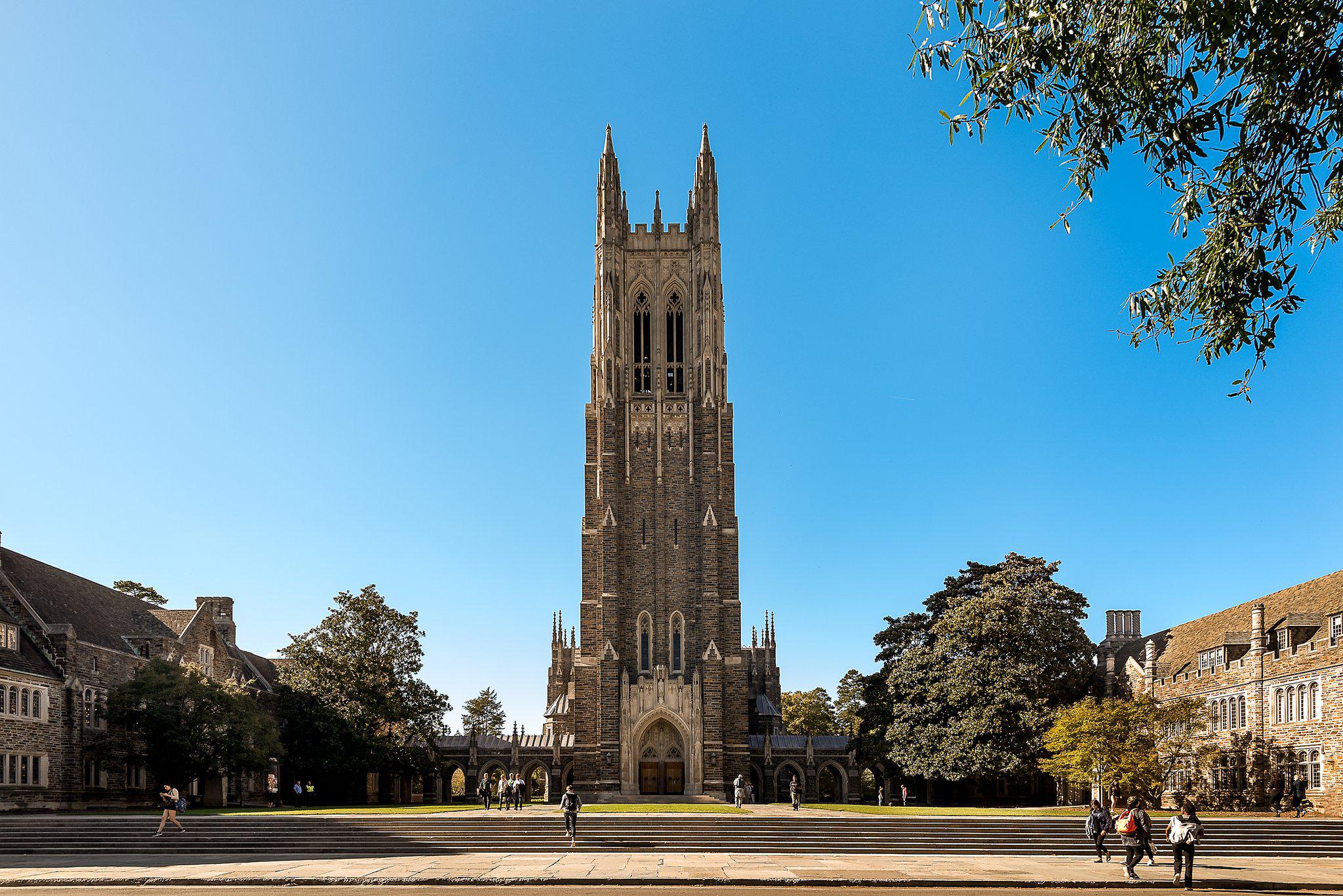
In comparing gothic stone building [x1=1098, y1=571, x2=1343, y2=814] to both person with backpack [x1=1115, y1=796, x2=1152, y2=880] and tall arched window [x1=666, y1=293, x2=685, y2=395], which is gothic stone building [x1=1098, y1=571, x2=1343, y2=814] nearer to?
person with backpack [x1=1115, y1=796, x2=1152, y2=880]

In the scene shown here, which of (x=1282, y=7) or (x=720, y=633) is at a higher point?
(x=1282, y=7)

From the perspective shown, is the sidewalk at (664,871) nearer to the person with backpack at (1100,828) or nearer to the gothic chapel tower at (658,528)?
the person with backpack at (1100,828)

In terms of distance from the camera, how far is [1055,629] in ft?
176

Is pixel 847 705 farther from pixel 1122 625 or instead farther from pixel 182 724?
pixel 182 724

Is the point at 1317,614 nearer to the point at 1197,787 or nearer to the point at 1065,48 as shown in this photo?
the point at 1197,787

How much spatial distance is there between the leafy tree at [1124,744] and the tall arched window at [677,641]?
73.0ft

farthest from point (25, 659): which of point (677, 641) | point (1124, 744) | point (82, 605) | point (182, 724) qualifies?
point (1124, 744)

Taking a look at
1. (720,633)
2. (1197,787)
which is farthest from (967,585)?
(1197,787)

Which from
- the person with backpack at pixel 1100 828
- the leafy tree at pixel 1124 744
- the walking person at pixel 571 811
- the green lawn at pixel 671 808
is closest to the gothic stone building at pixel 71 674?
the green lawn at pixel 671 808

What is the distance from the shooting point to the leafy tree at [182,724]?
46.2 metres

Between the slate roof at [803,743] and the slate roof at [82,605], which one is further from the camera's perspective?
the slate roof at [803,743]

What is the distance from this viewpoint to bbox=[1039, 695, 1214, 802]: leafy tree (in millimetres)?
40688

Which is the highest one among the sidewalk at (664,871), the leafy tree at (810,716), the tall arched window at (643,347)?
the tall arched window at (643,347)

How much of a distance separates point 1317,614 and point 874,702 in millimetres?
24189
